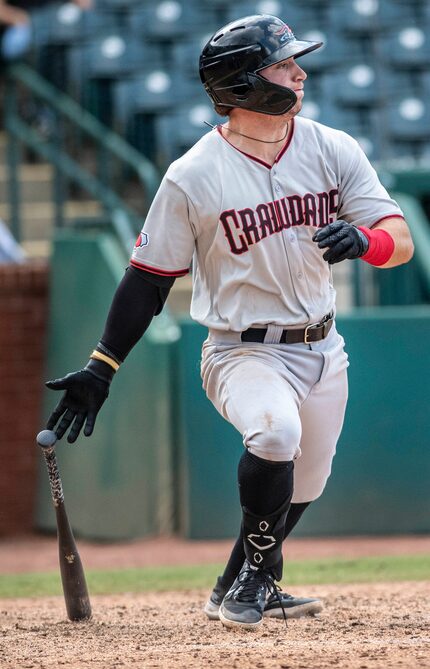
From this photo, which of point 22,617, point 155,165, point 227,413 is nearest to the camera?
point 227,413

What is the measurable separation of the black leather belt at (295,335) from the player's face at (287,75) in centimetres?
68

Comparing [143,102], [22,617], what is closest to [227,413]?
[22,617]

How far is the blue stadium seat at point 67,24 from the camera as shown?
10.1 m

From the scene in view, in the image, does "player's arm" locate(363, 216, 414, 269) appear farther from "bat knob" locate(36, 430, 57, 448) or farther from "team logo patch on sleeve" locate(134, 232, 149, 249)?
"bat knob" locate(36, 430, 57, 448)

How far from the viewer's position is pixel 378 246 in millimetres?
3641

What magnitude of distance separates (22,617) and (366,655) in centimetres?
159

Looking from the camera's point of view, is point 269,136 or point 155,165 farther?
point 155,165

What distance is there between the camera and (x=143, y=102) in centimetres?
977

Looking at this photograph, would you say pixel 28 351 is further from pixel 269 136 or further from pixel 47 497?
pixel 269 136

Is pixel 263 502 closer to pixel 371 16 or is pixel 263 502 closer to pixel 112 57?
pixel 371 16

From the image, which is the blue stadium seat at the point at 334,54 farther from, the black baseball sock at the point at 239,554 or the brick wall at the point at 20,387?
the black baseball sock at the point at 239,554

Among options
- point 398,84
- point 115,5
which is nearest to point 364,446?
point 398,84

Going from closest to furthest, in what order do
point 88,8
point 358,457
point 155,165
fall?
point 358,457 → point 155,165 → point 88,8

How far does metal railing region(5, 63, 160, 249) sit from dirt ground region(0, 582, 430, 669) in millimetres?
3713
